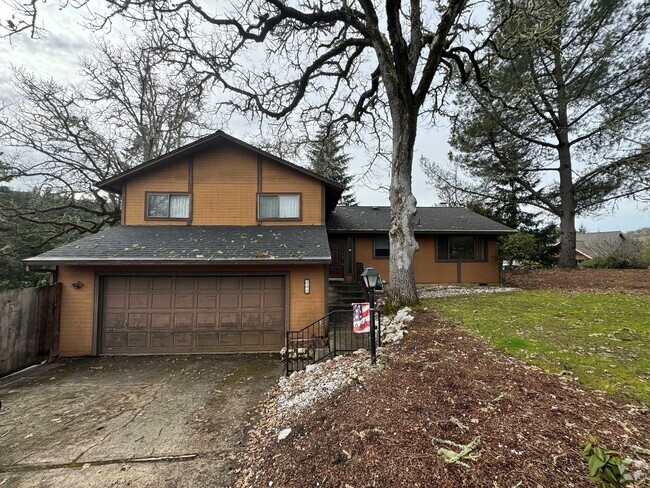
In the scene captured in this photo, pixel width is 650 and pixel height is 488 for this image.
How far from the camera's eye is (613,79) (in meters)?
13.8

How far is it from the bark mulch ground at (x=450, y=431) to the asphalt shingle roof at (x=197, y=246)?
436 centimetres

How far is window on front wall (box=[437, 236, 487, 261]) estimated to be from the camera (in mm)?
13430

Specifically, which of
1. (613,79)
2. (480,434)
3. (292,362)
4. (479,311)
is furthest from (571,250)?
(480,434)

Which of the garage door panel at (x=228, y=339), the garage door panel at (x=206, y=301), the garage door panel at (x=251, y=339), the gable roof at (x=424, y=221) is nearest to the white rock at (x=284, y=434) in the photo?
the garage door panel at (x=251, y=339)

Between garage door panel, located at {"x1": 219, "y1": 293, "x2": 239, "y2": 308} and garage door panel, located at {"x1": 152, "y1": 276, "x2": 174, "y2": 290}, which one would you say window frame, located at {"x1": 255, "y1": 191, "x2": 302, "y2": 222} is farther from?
garage door panel, located at {"x1": 152, "y1": 276, "x2": 174, "y2": 290}

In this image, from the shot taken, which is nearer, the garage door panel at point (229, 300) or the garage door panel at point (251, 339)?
the garage door panel at point (251, 339)

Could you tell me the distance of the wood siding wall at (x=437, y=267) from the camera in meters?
13.4

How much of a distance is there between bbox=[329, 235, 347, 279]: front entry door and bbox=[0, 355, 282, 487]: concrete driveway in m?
6.54

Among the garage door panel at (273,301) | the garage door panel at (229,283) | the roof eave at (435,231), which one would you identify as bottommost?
the garage door panel at (273,301)

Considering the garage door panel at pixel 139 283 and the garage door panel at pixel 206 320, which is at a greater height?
the garage door panel at pixel 139 283

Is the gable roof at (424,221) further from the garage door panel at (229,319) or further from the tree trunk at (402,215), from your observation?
the garage door panel at (229,319)

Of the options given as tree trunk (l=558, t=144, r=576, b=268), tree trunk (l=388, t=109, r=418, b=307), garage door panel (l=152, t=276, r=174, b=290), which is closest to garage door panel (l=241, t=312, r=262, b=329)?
garage door panel (l=152, t=276, r=174, b=290)

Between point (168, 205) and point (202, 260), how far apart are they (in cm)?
356

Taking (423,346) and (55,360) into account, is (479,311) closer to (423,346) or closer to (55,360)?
(423,346)
